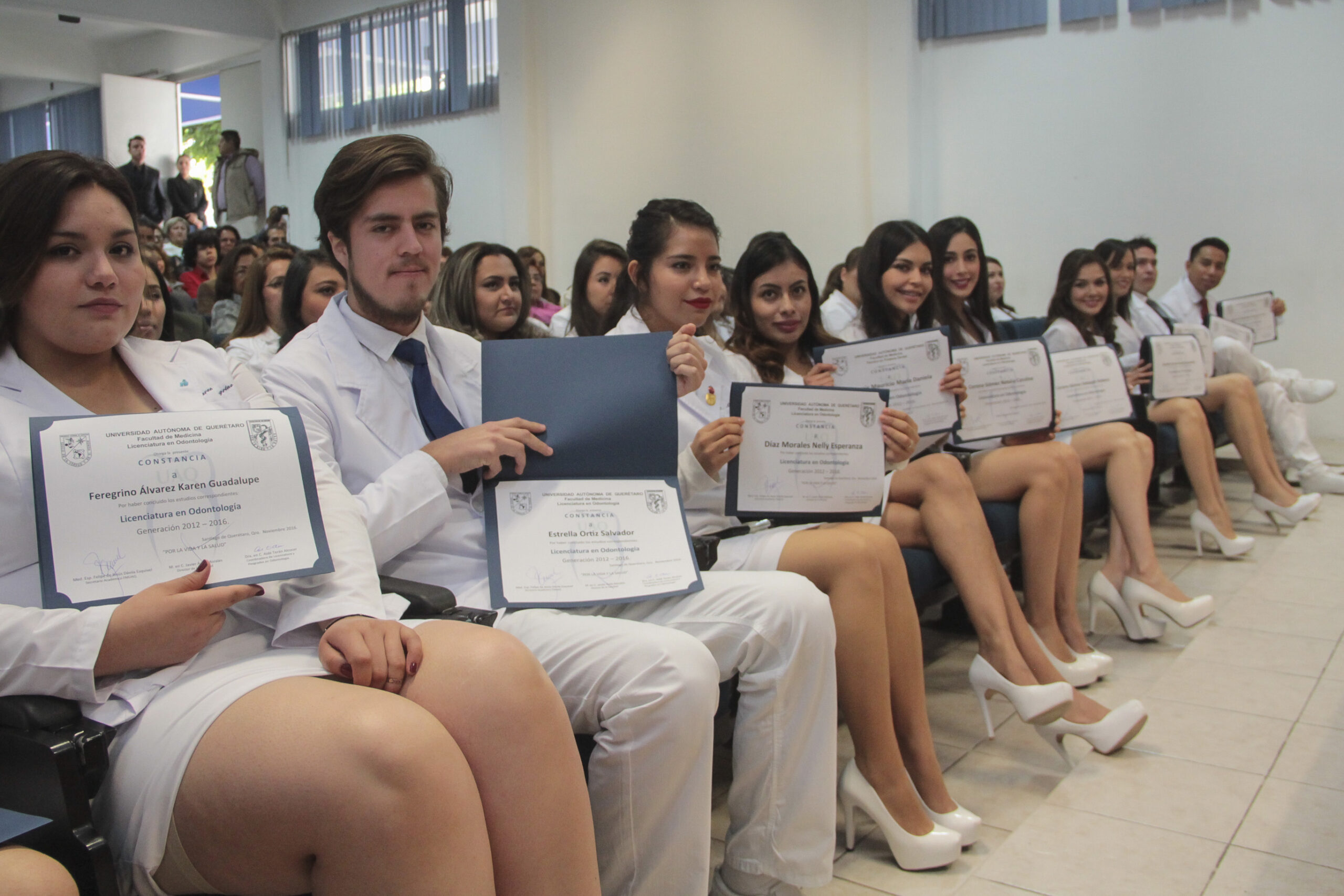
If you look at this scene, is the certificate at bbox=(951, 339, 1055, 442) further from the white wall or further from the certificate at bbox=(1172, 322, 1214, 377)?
the white wall

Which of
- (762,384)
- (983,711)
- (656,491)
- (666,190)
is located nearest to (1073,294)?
(983,711)

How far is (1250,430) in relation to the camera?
15.1 feet

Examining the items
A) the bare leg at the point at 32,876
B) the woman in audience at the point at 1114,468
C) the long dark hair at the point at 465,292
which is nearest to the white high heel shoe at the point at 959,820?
the woman in audience at the point at 1114,468

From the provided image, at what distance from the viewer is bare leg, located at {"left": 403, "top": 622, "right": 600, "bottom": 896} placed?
1202 mm

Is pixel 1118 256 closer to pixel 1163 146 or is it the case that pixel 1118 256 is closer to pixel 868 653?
pixel 1163 146

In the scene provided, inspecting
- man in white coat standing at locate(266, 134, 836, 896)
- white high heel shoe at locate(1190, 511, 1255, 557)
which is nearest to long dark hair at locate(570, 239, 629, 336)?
man in white coat standing at locate(266, 134, 836, 896)

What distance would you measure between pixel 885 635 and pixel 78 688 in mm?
1321

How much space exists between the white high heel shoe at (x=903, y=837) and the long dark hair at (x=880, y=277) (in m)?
1.50

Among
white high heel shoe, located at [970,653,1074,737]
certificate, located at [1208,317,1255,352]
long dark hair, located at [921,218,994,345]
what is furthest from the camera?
certificate, located at [1208,317,1255,352]

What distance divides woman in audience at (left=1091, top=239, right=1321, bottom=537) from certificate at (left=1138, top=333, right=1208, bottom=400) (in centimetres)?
5

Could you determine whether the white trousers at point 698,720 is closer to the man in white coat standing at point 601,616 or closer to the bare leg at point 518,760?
the man in white coat standing at point 601,616

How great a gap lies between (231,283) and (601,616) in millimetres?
3657

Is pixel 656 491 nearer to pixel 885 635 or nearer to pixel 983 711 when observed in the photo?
pixel 885 635

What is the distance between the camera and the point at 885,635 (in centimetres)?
191
